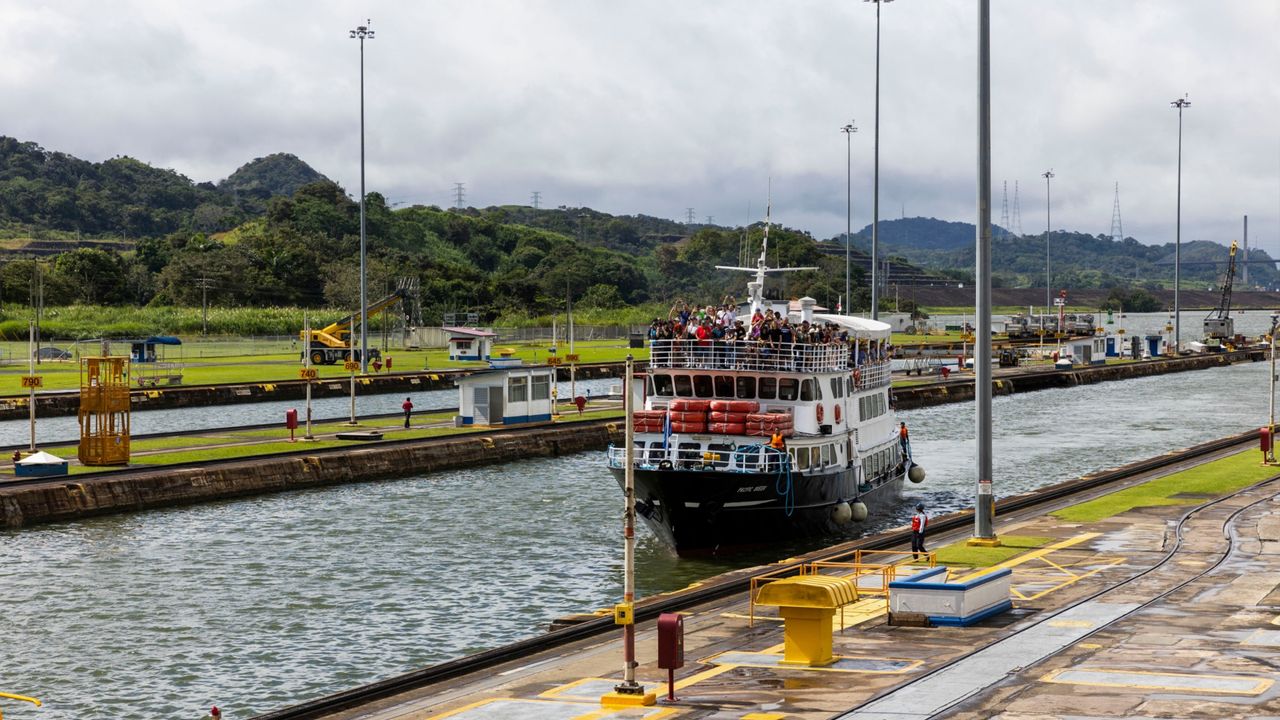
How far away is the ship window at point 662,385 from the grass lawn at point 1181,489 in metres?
13.0

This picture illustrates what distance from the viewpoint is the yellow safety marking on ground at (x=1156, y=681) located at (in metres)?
21.5

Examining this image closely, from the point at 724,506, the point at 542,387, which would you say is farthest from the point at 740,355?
the point at 542,387

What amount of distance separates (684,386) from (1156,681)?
2478 centimetres

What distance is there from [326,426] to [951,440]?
3697cm

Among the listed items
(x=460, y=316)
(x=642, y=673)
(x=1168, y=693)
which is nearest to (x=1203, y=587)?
(x=1168, y=693)

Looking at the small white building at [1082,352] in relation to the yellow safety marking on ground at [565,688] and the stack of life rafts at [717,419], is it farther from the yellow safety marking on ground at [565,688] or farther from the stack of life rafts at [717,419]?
the yellow safety marking on ground at [565,688]

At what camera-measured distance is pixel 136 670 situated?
1176 inches

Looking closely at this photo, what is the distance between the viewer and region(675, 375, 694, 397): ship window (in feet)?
149

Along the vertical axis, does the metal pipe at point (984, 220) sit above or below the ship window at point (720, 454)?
above

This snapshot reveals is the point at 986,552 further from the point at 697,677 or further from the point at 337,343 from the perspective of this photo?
the point at 337,343

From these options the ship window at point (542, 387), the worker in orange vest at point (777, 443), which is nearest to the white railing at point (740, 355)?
the worker in orange vest at point (777, 443)

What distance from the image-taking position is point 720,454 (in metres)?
42.5

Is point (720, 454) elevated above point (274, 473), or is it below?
above

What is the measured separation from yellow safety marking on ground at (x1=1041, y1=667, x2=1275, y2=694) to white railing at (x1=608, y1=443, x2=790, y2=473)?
63.6ft
